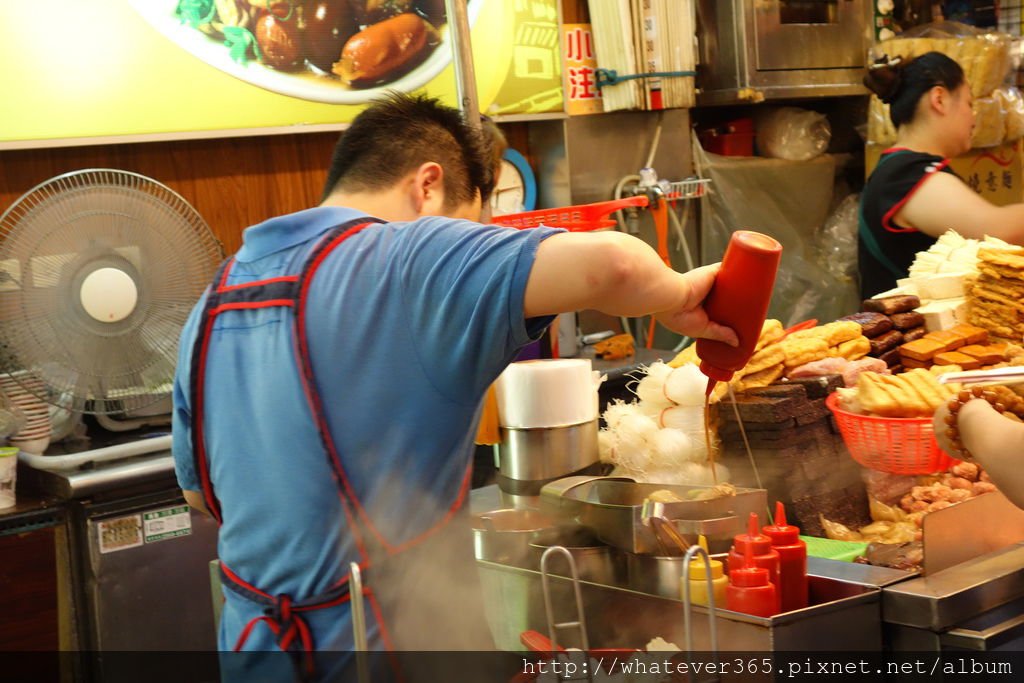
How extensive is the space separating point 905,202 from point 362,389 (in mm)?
2358

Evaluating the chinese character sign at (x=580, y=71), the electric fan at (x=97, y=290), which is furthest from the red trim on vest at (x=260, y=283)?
the chinese character sign at (x=580, y=71)

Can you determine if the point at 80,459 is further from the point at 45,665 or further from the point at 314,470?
the point at 314,470

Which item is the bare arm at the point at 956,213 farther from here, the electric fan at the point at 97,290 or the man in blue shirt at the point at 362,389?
the electric fan at the point at 97,290

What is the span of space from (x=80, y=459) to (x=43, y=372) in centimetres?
40

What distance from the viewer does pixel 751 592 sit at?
4.99 ft

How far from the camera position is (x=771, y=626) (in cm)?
148

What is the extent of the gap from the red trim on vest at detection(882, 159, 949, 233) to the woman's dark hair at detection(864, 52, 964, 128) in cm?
24

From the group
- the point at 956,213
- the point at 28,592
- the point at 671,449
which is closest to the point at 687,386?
the point at 671,449

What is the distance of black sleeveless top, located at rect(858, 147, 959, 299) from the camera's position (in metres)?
3.32

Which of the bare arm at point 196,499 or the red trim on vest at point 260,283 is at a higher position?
the red trim on vest at point 260,283

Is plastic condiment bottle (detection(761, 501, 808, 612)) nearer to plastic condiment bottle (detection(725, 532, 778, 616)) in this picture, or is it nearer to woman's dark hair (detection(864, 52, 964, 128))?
plastic condiment bottle (detection(725, 532, 778, 616))

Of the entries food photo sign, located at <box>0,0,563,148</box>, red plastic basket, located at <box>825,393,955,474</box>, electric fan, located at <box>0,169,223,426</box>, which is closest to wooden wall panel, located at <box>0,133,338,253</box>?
food photo sign, located at <box>0,0,563,148</box>

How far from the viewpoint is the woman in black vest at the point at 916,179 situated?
324cm

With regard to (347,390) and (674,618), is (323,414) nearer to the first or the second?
(347,390)
